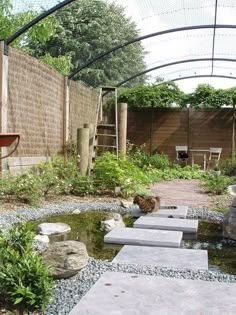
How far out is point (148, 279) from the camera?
2785mm

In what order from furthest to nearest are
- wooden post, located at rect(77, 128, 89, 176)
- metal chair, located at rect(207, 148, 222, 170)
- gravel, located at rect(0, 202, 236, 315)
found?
metal chair, located at rect(207, 148, 222, 170) → wooden post, located at rect(77, 128, 89, 176) → gravel, located at rect(0, 202, 236, 315)

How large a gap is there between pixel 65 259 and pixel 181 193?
5283 mm

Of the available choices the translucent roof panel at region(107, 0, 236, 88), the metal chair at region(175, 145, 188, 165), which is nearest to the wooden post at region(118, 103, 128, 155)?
the translucent roof panel at region(107, 0, 236, 88)

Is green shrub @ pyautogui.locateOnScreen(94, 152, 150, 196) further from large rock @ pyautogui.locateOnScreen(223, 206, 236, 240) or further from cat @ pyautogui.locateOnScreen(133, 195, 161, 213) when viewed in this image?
large rock @ pyautogui.locateOnScreen(223, 206, 236, 240)

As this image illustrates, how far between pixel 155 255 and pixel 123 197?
3.47m

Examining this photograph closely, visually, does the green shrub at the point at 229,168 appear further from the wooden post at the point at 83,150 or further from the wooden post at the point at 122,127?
the wooden post at the point at 83,150

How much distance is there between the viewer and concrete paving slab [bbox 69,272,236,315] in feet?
7.34

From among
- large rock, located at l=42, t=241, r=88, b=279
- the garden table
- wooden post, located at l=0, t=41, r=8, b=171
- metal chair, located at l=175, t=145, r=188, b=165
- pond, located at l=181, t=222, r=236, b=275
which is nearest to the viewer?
large rock, located at l=42, t=241, r=88, b=279

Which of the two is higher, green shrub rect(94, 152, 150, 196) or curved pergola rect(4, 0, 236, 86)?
curved pergola rect(4, 0, 236, 86)

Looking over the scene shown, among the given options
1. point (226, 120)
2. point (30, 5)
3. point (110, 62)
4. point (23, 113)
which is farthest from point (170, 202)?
point (110, 62)

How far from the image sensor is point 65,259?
2.82 meters

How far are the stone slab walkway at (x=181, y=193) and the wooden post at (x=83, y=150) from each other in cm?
125

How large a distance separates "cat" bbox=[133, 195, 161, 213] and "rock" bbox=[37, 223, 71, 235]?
1248 mm

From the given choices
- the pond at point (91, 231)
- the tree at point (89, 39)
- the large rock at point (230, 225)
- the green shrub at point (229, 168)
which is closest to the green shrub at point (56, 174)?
the pond at point (91, 231)
